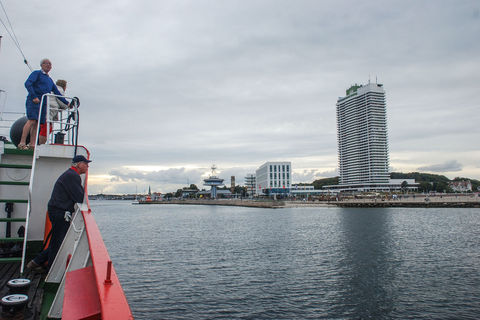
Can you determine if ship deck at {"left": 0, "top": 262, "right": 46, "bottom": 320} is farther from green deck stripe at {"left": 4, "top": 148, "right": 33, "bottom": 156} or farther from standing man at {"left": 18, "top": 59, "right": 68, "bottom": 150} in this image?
standing man at {"left": 18, "top": 59, "right": 68, "bottom": 150}

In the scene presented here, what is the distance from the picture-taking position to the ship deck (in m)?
4.03

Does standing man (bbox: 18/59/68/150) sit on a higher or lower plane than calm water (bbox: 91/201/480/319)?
higher

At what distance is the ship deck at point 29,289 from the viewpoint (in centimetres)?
403

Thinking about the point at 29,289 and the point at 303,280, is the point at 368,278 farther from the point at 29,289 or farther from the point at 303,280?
the point at 29,289

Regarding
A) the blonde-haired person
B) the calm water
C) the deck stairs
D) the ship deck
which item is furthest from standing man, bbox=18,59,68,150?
the calm water

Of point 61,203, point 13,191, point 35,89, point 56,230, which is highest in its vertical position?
point 35,89

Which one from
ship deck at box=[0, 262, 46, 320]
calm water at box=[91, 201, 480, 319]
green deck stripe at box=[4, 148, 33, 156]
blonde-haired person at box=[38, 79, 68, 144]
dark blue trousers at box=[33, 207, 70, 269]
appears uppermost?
blonde-haired person at box=[38, 79, 68, 144]

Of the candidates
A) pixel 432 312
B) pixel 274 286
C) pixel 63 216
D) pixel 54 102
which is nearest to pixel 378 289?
pixel 432 312

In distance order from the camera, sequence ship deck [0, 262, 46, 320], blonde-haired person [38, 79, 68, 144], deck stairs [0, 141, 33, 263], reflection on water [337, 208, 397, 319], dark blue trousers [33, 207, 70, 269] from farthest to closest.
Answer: reflection on water [337, 208, 397, 319], blonde-haired person [38, 79, 68, 144], deck stairs [0, 141, 33, 263], dark blue trousers [33, 207, 70, 269], ship deck [0, 262, 46, 320]

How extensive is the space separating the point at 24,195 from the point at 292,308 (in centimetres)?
987

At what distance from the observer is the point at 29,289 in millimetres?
4973

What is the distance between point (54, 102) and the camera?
7.55m

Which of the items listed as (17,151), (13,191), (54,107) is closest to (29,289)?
(17,151)

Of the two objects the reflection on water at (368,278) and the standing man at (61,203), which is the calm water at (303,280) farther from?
the standing man at (61,203)
